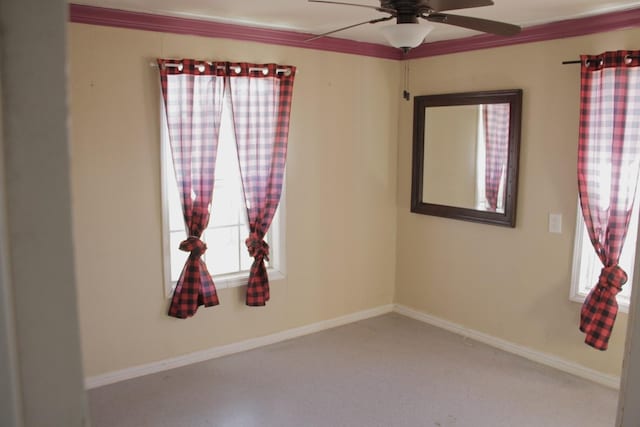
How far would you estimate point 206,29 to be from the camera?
3688 mm

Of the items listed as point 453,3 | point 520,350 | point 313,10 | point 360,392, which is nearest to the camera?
point 453,3

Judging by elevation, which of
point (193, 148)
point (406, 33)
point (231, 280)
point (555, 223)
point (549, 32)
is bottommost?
point (231, 280)

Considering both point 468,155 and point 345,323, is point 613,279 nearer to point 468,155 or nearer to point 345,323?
point 468,155

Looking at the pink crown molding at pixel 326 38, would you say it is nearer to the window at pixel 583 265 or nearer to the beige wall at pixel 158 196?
the beige wall at pixel 158 196

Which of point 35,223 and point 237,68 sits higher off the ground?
point 237,68

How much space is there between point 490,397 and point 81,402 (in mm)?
3178

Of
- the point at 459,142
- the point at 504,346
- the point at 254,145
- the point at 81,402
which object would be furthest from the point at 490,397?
the point at 81,402

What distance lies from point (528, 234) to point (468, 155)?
769 millimetres

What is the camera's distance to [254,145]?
3955 mm

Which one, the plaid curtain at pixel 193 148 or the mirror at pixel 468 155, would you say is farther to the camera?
the mirror at pixel 468 155

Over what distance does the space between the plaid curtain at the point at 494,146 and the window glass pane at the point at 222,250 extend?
76.9 inches

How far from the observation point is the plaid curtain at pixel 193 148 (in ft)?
11.7

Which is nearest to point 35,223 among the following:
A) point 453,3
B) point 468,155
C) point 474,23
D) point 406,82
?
point 453,3

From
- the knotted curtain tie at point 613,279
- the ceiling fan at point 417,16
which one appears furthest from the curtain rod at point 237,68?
the knotted curtain tie at point 613,279
